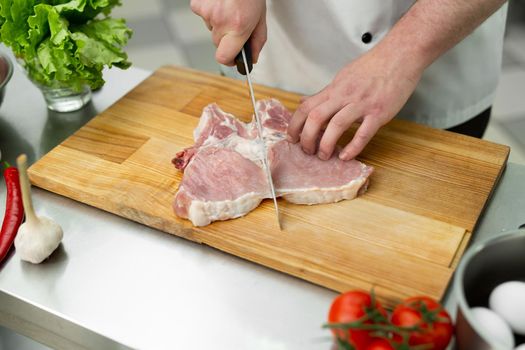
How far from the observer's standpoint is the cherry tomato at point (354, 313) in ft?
3.36

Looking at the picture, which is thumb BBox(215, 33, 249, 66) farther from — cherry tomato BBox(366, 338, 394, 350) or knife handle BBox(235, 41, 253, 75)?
cherry tomato BBox(366, 338, 394, 350)

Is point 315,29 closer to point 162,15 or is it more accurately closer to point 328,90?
point 328,90

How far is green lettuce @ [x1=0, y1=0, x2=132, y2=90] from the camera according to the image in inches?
62.6

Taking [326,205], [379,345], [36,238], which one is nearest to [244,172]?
[326,205]

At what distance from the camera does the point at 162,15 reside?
4387 millimetres

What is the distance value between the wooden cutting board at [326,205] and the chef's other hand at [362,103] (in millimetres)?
105

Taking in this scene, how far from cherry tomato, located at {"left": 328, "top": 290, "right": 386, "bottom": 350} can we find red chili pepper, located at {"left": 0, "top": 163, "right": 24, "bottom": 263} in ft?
2.53

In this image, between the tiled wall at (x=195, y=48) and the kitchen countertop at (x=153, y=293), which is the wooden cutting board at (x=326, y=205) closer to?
the kitchen countertop at (x=153, y=293)

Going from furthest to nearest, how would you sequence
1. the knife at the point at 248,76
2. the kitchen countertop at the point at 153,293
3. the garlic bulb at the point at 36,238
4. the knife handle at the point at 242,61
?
1. the knife handle at the point at 242,61
2. the knife at the point at 248,76
3. the garlic bulb at the point at 36,238
4. the kitchen countertop at the point at 153,293

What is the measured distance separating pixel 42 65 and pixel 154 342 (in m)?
0.80

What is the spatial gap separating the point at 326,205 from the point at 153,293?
44cm

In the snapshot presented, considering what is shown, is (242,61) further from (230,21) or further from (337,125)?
(337,125)

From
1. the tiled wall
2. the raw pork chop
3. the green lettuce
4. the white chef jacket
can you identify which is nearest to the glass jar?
the green lettuce

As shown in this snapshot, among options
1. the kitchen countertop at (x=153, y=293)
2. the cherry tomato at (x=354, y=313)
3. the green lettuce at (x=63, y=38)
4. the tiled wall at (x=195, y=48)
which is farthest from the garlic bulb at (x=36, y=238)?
the tiled wall at (x=195, y=48)
